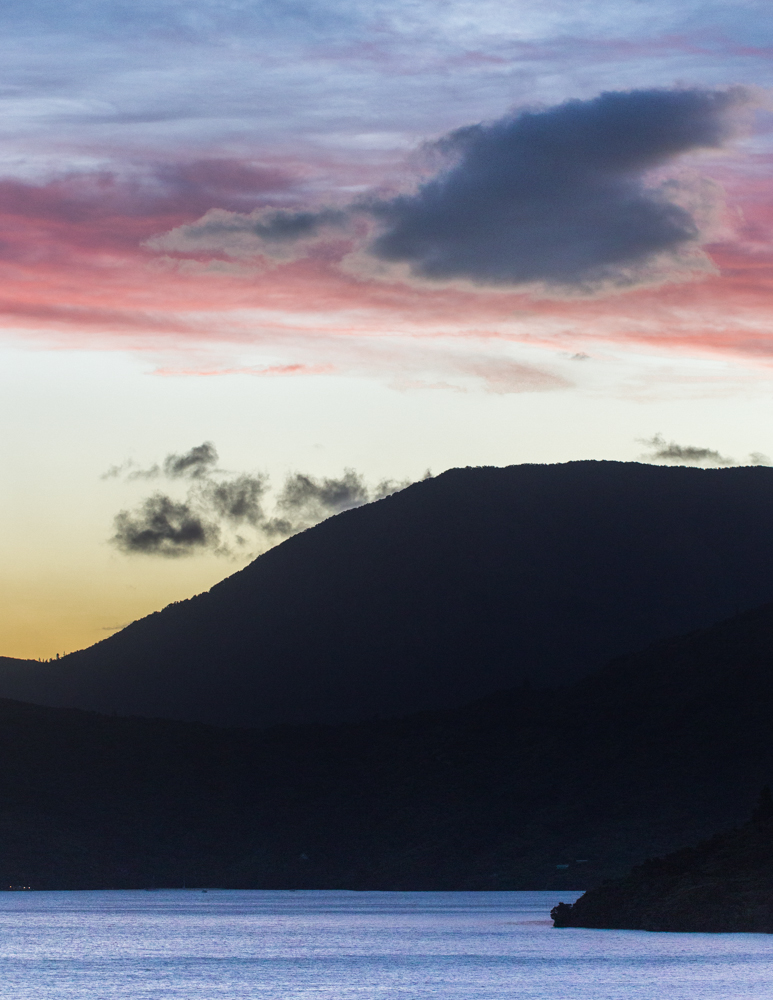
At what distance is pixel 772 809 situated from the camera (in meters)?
162

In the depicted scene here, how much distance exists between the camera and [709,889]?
15412 cm

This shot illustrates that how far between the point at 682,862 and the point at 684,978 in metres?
33.7

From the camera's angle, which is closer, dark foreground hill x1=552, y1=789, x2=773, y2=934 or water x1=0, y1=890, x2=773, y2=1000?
water x1=0, y1=890, x2=773, y2=1000

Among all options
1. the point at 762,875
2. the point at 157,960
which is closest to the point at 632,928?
the point at 762,875

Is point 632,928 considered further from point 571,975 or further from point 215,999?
point 215,999

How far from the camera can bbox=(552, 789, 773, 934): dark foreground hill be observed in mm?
149250

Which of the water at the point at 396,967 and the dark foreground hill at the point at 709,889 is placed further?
the dark foreground hill at the point at 709,889

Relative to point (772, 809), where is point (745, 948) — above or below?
below

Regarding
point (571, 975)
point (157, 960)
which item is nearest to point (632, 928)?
point (571, 975)

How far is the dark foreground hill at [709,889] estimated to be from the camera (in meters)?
149

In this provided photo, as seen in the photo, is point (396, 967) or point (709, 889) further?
point (709, 889)

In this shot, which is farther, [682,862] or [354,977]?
[682,862]

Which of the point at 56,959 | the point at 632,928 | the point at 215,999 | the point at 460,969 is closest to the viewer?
the point at 215,999

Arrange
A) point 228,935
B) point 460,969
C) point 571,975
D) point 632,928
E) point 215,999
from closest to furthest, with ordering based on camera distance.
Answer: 1. point 215,999
2. point 571,975
3. point 460,969
4. point 632,928
5. point 228,935
